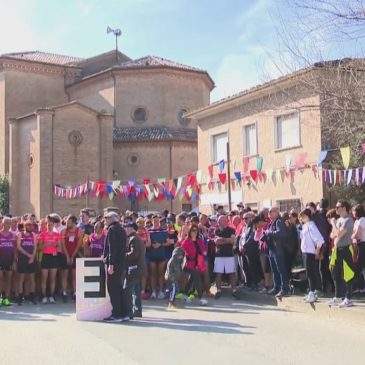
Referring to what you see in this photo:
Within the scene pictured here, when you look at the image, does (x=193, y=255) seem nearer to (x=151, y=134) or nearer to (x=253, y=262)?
(x=253, y=262)

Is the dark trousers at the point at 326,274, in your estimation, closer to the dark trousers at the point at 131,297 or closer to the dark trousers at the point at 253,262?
the dark trousers at the point at 253,262

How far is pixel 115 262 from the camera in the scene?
35.9ft

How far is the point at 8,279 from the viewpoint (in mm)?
14031

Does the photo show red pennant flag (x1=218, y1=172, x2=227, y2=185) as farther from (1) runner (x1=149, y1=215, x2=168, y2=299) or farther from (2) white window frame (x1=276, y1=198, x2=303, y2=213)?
(1) runner (x1=149, y1=215, x2=168, y2=299)

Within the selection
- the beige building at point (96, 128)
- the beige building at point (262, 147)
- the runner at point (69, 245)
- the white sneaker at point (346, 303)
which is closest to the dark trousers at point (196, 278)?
the runner at point (69, 245)

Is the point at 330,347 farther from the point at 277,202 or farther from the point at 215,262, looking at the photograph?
the point at 277,202

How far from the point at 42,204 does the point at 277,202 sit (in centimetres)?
2010

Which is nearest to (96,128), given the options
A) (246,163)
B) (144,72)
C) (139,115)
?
(139,115)

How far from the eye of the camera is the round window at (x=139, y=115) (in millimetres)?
45625

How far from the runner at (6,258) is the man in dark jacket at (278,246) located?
5.85 m

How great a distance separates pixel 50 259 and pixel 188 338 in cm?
585

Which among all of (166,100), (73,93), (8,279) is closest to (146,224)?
(8,279)

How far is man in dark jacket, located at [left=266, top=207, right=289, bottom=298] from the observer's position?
42.4 feet

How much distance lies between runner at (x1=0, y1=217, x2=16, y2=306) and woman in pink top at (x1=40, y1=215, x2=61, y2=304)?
688 millimetres
